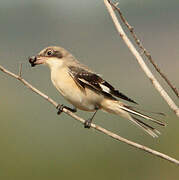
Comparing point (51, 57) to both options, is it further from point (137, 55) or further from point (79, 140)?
point (79, 140)

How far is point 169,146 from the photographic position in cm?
1770

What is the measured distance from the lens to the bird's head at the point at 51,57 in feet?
20.9

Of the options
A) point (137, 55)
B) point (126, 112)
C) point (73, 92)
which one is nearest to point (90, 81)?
point (73, 92)

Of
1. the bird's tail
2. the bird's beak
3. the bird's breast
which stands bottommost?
the bird's tail

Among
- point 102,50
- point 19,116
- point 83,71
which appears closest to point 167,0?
point 102,50

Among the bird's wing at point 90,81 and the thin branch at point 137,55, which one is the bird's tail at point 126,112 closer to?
the bird's wing at point 90,81

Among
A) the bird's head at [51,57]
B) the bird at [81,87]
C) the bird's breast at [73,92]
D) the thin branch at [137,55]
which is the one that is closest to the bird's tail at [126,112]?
the bird at [81,87]

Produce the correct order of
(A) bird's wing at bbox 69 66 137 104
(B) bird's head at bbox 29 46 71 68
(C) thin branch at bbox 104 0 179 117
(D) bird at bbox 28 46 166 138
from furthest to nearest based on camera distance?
(B) bird's head at bbox 29 46 71 68
(A) bird's wing at bbox 69 66 137 104
(D) bird at bbox 28 46 166 138
(C) thin branch at bbox 104 0 179 117

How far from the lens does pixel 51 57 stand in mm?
6496

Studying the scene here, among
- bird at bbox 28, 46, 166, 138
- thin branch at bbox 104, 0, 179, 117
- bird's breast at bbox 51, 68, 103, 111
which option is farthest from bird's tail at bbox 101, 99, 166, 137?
thin branch at bbox 104, 0, 179, 117

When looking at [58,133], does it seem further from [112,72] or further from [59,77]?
[112,72]

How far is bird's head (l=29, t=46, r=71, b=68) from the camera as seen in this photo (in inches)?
251

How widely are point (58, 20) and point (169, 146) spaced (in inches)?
2770

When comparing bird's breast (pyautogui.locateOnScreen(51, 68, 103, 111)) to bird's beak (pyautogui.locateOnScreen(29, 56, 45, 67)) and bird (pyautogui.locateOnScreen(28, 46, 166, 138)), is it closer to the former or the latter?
bird (pyautogui.locateOnScreen(28, 46, 166, 138))
